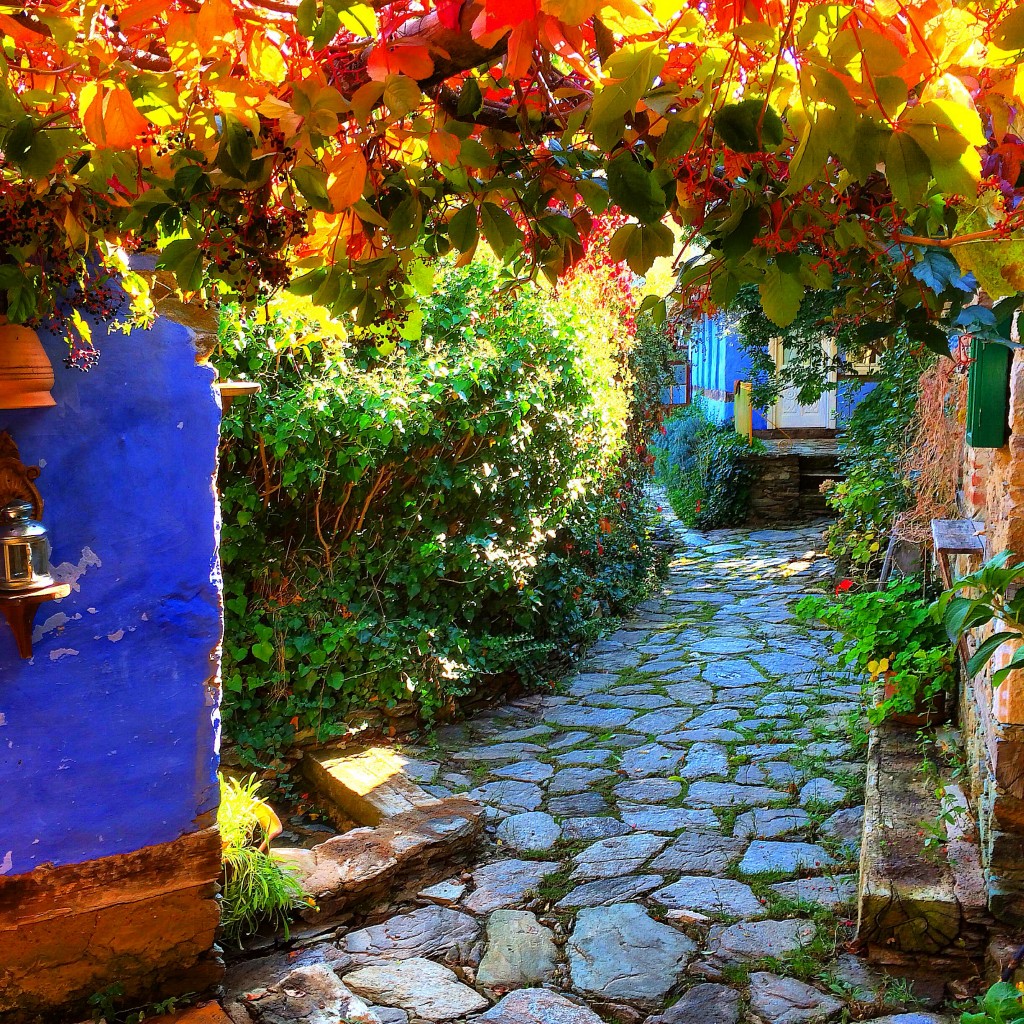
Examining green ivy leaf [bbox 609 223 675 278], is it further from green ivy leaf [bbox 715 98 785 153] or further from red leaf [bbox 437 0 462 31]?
red leaf [bbox 437 0 462 31]

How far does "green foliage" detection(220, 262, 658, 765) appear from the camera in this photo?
493 centimetres

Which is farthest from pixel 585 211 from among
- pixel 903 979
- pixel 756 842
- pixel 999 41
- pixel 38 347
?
pixel 756 842

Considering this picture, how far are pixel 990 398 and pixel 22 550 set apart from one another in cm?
322

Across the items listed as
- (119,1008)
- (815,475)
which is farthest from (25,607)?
(815,475)

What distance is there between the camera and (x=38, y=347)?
2.63 metres

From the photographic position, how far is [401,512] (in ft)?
18.4

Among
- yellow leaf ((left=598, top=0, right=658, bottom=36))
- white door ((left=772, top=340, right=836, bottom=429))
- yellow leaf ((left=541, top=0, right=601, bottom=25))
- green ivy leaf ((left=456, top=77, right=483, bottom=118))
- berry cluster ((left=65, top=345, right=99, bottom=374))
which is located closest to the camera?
yellow leaf ((left=541, top=0, right=601, bottom=25))

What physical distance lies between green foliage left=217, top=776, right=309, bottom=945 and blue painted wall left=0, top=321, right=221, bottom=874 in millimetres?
466

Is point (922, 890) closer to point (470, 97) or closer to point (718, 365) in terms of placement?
point (470, 97)

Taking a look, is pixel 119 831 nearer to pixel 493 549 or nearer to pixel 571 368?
pixel 493 549

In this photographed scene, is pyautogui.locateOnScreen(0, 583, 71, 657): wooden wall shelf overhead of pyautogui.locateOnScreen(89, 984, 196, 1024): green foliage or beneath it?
overhead

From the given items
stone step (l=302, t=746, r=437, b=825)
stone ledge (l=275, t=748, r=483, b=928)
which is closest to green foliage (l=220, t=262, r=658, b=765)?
stone step (l=302, t=746, r=437, b=825)

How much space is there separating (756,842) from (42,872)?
2.97m

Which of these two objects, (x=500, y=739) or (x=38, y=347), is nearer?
(x=38, y=347)
